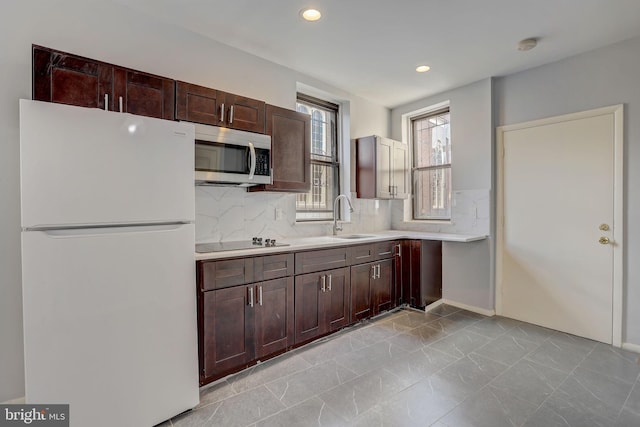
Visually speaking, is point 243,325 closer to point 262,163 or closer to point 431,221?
point 262,163

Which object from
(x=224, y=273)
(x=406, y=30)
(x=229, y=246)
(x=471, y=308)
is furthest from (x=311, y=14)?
(x=471, y=308)

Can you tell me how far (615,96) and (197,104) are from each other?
3.54m

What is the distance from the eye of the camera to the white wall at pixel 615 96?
8.64 ft

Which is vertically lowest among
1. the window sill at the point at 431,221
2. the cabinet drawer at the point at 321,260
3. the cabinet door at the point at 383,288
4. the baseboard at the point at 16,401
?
the baseboard at the point at 16,401

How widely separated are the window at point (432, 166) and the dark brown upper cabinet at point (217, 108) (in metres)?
2.57

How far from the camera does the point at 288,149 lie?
9.46 ft

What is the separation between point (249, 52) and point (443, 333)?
10.7ft

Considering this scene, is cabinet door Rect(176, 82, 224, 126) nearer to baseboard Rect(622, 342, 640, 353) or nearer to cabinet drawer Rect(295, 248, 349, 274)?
cabinet drawer Rect(295, 248, 349, 274)

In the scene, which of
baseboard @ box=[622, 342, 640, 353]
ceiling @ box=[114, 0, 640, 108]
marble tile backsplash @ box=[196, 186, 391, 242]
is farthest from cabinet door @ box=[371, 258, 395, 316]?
ceiling @ box=[114, 0, 640, 108]

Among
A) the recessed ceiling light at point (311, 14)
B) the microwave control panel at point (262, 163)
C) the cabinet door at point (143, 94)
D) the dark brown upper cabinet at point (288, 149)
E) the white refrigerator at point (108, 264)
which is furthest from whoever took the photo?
the dark brown upper cabinet at point (288, 149)

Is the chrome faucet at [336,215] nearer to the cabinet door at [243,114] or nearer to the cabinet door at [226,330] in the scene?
the cabinet door at [243,114]

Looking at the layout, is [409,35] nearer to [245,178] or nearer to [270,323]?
[245,178]

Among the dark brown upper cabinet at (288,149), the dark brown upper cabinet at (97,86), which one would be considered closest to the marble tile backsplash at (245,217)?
the dark brown upper cabinet at (288,149)

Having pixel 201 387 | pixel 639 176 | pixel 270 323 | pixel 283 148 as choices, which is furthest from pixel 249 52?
pixel 639 176
